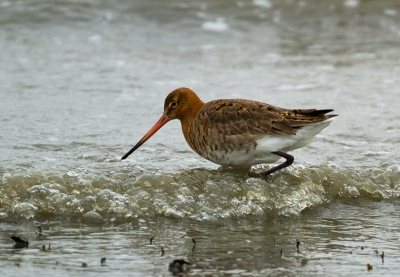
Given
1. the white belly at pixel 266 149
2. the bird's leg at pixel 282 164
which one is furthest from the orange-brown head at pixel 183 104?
the bird's leg at pixel 282 164

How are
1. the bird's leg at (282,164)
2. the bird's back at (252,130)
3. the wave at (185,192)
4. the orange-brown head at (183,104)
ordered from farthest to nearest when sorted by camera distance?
1. the orange-brown head at (183,104)
2. the bird's leg at (282,164)
3. the bird's back at (252,130)
4. the wave at (185,192)

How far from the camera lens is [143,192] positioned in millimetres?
6059

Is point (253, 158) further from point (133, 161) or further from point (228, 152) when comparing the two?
point (133, 161)

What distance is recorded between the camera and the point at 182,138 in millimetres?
8102

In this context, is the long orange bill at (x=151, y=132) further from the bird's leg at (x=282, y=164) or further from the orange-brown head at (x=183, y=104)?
the bird's leg at (x=282, y=164)

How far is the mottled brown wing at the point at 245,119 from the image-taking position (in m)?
6.29

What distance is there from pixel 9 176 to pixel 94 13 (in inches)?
314

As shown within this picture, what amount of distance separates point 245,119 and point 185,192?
0.85m

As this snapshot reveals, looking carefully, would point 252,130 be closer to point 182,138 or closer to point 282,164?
point 282,164

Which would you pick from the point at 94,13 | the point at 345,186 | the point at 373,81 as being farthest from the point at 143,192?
the point at 94,13

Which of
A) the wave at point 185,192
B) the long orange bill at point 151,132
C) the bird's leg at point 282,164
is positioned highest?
the long orange bill at point 151,132

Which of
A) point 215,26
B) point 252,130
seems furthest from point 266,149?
point 215,26

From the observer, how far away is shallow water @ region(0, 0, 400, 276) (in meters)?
5.16

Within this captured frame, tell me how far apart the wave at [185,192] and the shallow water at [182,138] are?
14 mm
